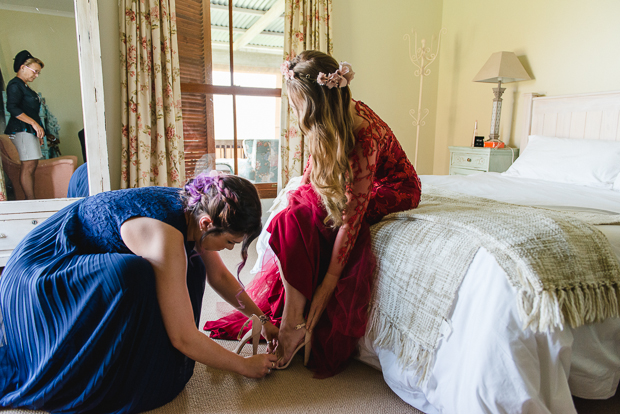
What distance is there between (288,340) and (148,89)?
242 cm

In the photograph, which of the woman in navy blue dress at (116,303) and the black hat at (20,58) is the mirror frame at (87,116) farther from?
the woman in navy blue dress at (116,303)

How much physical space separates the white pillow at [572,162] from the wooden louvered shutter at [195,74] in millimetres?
2513

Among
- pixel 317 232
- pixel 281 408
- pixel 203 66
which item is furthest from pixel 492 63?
pixel 281 408

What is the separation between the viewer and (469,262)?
3.64 feet

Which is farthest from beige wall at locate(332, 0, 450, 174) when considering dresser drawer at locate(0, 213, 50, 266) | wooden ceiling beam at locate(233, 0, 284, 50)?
dresser drawer at locate(0, 213, 50, 266)

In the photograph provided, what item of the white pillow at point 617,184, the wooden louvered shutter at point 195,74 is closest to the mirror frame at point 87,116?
the wooden louvered shutter at point 195,74

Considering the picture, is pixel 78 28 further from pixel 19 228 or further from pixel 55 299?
pixel 55 299

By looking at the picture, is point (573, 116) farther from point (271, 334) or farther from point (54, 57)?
point (54, 57)

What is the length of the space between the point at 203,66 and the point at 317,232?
8.55ft

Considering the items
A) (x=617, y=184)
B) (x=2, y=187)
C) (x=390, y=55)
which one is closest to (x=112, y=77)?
(x=2, y=187)

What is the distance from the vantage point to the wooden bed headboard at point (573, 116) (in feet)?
8.57

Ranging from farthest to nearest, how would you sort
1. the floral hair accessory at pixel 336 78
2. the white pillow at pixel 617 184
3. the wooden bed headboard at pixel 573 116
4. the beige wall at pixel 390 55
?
the beige wall at pixel 390 55
the wooden bed headboard at pixel 573 116
the white pillow at pixel 617 184
the floral hair accessory at pixel 336 78

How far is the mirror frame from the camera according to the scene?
7.75ft

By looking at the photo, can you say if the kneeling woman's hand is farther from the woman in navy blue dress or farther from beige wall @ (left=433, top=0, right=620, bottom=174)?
beige wall @ (left=433, top=0, right=620, bottom=174)
